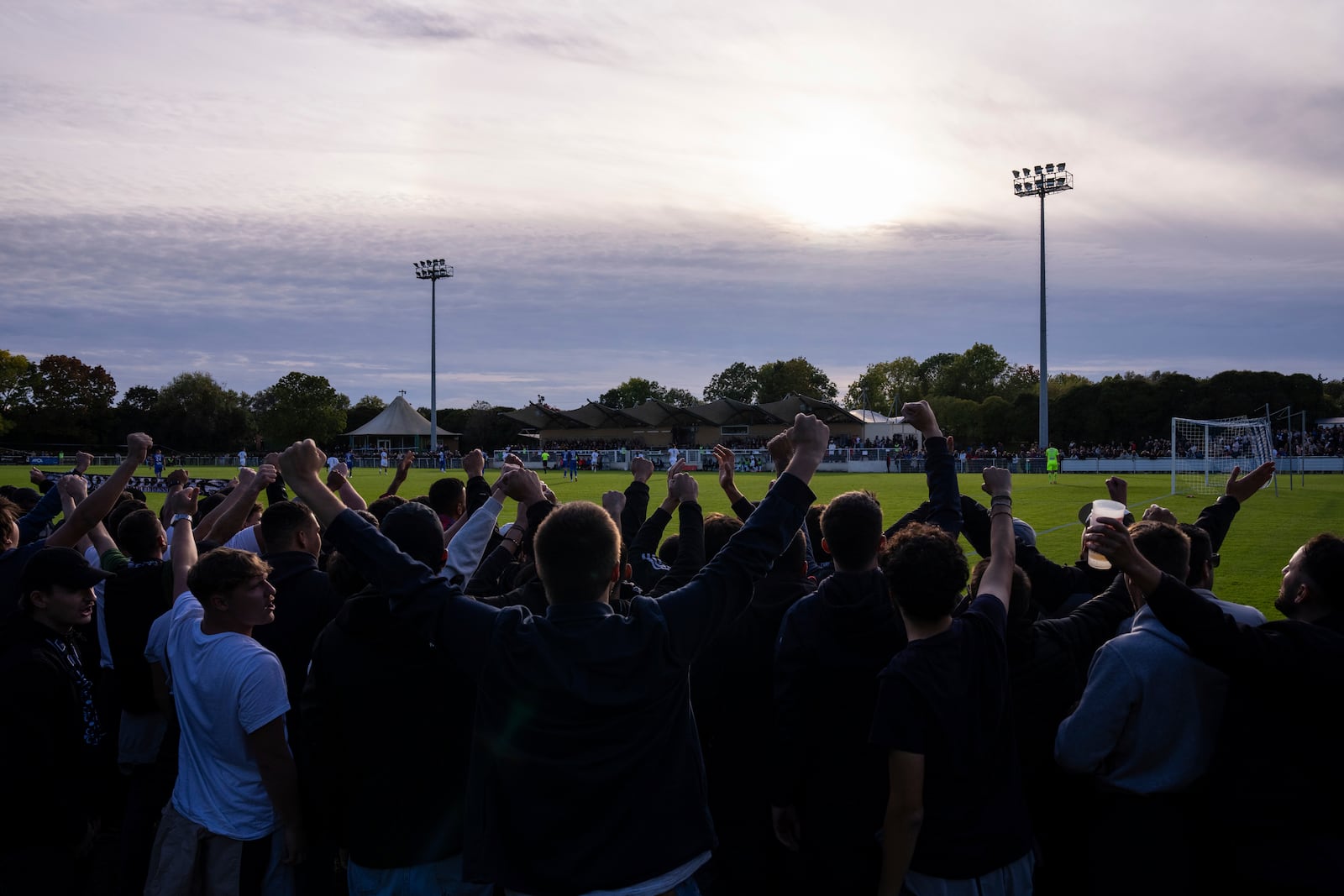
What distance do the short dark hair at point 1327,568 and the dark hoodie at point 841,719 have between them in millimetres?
1355

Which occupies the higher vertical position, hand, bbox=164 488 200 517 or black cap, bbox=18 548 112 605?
hand, bbox=164 488 200 517

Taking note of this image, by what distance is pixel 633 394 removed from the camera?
134000 mm

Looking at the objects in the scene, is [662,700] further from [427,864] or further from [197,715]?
[197,715]

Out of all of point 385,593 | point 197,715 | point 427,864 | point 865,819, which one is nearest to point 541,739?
point 385,593

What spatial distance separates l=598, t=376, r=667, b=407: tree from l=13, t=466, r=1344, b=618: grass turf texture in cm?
8886

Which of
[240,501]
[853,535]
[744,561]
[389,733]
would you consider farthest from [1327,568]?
[240,501]

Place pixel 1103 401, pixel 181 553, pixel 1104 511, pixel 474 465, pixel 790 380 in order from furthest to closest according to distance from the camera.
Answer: pixel 790 380 → pixel 1103 401 → pixel 474 465 → pixel 1104 511 → pixel 181 553

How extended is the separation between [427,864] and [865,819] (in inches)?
62.1

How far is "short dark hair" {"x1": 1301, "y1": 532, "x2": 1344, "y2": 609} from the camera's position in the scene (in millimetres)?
2883

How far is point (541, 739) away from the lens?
2434mm

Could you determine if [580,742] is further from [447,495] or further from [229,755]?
[447,495]

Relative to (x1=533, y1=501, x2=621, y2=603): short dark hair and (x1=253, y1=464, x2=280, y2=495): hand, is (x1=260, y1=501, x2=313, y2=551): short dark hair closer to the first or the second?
(x1=253, y1=464, x2=280, y2=495): hand

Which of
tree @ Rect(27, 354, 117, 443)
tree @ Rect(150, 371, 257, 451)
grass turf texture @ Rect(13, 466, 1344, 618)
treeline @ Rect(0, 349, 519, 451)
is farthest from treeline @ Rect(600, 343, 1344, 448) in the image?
tree @ Rect(27, 354, 117, 443)

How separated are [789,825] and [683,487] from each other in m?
1.55
